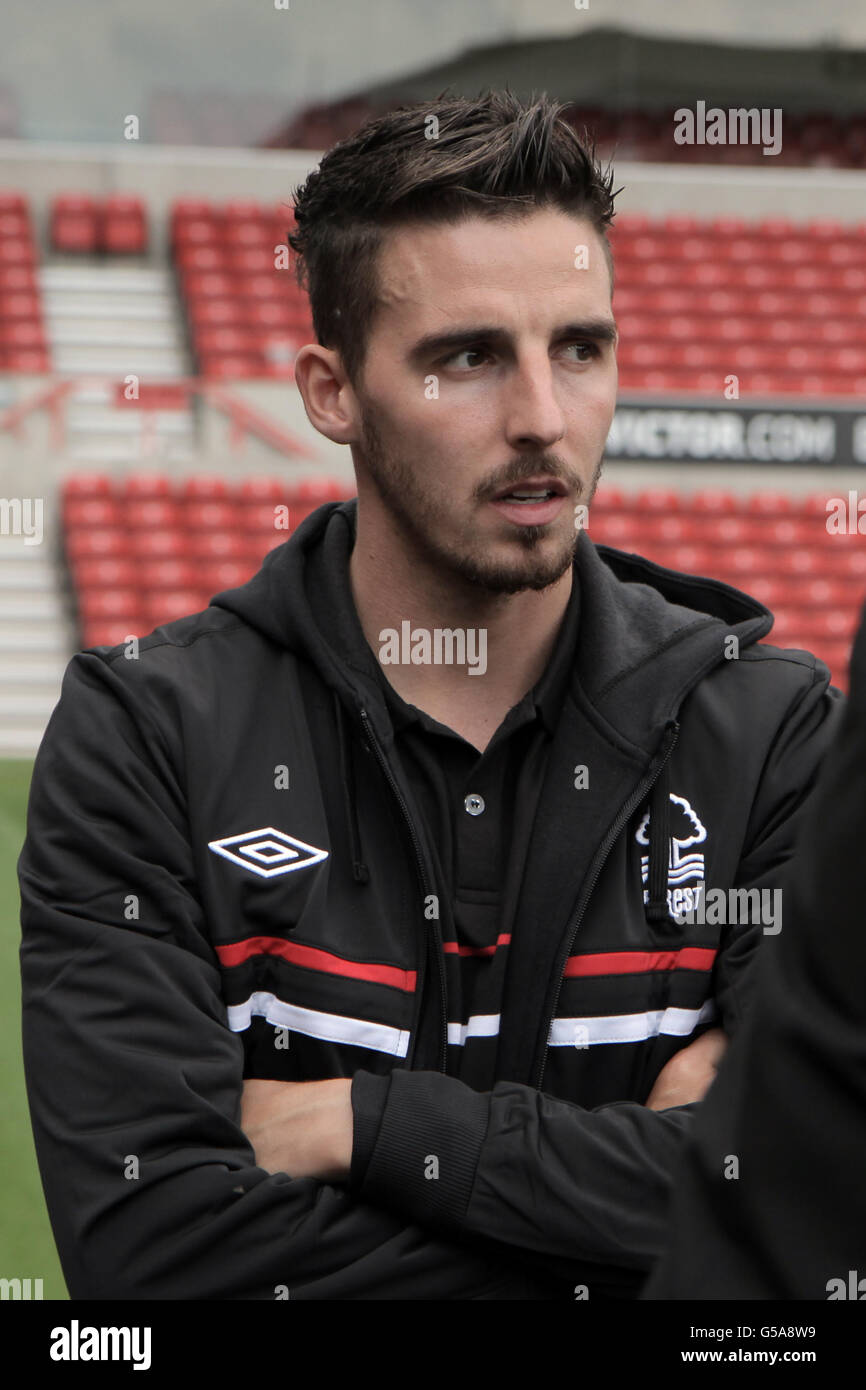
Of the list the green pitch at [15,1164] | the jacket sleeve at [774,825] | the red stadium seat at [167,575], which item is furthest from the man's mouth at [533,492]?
the red stadium seat at [167,575]

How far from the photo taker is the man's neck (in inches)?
67.3

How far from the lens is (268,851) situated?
5.26ft

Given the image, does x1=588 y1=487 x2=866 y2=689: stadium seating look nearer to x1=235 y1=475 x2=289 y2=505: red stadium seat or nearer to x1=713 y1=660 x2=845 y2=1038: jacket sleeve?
x1=235 y1=475 x2=289 y2=505: red stadium seat

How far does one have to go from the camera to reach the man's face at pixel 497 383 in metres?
1.59

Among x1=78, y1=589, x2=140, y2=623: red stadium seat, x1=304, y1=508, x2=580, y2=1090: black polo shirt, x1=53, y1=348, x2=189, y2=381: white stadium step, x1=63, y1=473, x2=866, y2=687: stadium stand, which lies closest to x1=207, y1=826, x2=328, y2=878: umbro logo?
x1=304, y1=508, x2=580, y2=1090: black polo shirt

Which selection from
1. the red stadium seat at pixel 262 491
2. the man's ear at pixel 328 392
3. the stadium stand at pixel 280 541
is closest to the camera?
the man's ear at pixel 328 392

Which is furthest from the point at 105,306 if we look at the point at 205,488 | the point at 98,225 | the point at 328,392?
the point at 328,392

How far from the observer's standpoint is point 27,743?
8.69 m

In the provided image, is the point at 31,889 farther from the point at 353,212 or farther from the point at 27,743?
the point at 27,743

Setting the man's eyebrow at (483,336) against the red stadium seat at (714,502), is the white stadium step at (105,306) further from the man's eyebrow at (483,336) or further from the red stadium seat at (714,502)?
the man's eyebrow at (483,336)

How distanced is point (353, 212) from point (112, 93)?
10903 mm

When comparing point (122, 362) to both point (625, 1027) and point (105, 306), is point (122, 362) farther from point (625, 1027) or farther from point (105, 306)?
point (625, 1027)

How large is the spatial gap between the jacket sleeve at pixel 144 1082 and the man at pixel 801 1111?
0.86m
